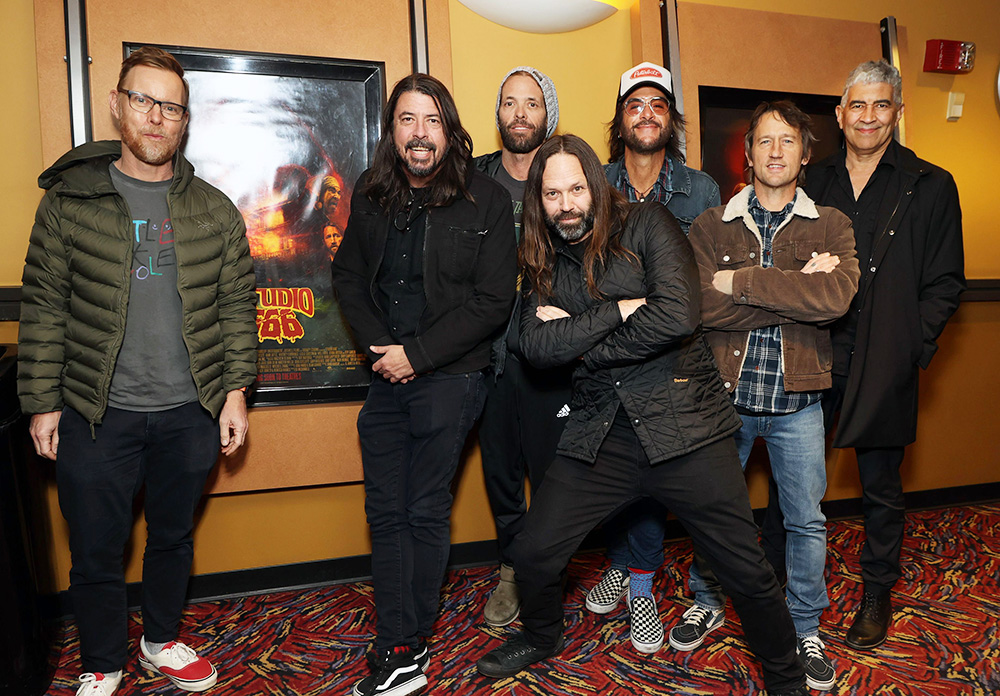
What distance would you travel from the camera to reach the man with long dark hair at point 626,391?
78.5 inches

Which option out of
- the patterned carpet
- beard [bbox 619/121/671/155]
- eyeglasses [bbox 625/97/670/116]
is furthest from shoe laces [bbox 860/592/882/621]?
eyeglasses [bbox 625/97/670/116]

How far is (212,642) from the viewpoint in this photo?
2668 mm

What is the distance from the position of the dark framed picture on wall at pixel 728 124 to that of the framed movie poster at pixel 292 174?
1607 millimetres

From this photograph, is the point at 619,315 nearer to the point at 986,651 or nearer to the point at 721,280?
the point at 721,280

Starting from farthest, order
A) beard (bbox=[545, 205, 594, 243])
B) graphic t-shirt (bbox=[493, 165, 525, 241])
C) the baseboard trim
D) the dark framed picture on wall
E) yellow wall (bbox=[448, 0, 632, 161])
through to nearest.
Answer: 1. the dark framed picture on wall
2. yellow wall (bbox=[448, 0, 632, 161])
3. the baseboard trim
4. graphic t-shirt (bbox=[493, 165, 525, 241])
5. beard (bbox=[545, 205, 594, 243])

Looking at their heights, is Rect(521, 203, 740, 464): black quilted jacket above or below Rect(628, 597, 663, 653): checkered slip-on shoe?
above

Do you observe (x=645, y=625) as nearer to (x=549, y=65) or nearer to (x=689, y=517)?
(x=689, y=517)

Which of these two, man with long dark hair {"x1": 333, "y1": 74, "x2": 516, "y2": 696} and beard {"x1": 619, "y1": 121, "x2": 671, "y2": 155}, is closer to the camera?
man with long dark hair {"x1": 333, "y1": 74, "x2": 516, "y2": 696}

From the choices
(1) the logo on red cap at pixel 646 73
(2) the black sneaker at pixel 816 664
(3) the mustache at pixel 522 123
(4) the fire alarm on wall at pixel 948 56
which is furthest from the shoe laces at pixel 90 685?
(4) the fire alarm on wall at pixel 948 56

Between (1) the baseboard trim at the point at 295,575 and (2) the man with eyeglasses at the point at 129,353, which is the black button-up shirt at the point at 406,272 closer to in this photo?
(2) the man with eyeglasses at the point at 129,353

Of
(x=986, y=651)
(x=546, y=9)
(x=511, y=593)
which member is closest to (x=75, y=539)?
(x=511, y=593)

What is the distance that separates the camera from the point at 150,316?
2.30m

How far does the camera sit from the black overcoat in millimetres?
2551

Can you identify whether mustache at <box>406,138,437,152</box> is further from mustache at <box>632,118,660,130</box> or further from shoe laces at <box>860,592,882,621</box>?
shoe laces at <box>860,592,882,621</box>
